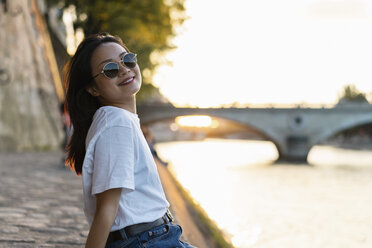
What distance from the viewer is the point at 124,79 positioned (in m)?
1.82

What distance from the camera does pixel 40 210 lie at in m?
4.76

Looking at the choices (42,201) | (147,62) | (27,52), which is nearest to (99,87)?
(42,201)

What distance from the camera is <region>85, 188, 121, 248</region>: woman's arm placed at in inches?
62.9

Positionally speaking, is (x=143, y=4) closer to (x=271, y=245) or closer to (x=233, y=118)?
(x=271, y=245)

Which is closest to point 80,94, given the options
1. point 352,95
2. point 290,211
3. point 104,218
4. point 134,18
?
point 104,218

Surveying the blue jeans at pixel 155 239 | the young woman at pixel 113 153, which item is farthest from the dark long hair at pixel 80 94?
the blue jeans at pixel 155 239

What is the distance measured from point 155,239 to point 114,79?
2.05ft

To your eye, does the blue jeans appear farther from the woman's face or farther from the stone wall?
the stone wall

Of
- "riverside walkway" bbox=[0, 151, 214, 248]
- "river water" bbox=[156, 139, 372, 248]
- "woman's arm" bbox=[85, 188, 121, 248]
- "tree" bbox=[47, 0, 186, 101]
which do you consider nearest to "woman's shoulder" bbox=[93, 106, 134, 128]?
"woman's arm" bbox=[85, 188, 121, 248]

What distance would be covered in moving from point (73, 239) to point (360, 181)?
59.0 ft

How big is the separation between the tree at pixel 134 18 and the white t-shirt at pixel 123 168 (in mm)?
15747

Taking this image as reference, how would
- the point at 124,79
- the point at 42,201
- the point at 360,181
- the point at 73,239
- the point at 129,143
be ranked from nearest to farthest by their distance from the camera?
the point at 129,143 < the point at 124,79 < the point at 73,239 < the point at 42,201 < the point at 360,181

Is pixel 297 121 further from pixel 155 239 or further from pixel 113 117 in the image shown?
pixel 113 117

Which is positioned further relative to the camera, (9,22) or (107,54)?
(9,22)
